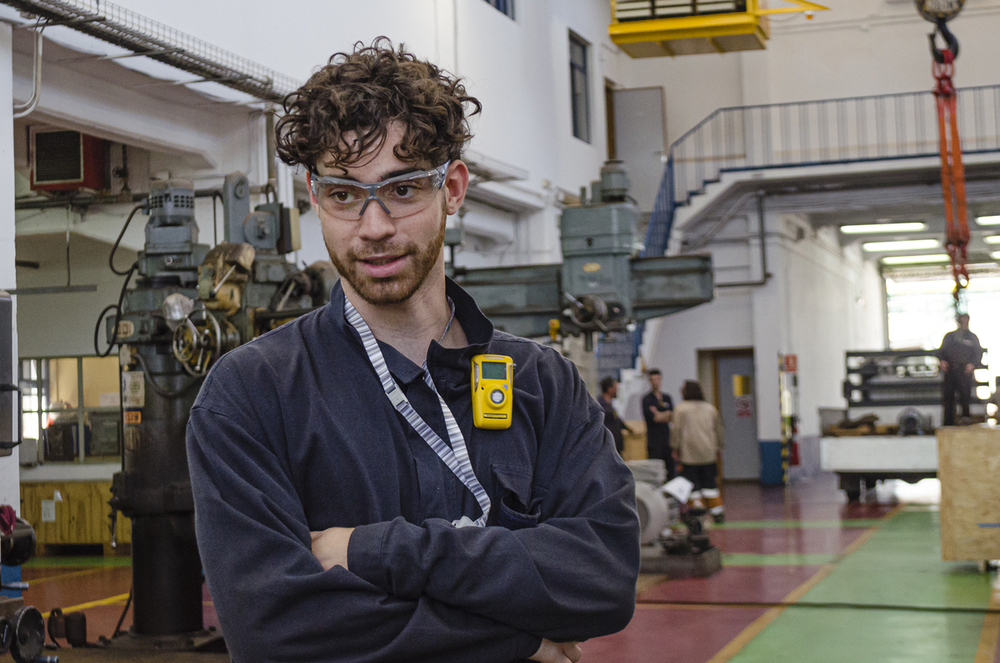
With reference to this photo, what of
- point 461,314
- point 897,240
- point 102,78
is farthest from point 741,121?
point 461,314

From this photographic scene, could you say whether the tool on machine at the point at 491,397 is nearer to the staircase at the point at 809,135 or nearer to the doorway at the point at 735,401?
the staircase at the point at 809,135

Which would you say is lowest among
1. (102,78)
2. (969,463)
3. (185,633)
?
(185,633)

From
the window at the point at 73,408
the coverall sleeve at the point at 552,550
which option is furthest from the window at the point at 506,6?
the coverall sleeve at the point at 552,550

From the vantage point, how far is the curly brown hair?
178 centimetres

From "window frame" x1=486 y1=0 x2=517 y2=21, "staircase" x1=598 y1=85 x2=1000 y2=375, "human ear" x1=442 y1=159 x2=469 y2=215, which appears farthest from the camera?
"staircase" x1=598 y1=85 x2=1000 y2=375

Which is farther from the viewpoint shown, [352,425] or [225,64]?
[225,64]

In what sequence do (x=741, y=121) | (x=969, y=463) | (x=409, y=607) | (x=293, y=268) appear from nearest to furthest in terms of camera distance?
(x=409, y=607) → (x=293, y=268) → (x=969, y=463) → (x=741, y=121)

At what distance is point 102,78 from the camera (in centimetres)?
924

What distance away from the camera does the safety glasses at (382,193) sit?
1797 mm

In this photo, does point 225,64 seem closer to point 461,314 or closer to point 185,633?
point 185,633

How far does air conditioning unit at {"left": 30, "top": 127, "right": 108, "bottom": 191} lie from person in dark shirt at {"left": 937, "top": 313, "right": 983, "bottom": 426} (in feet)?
28.6

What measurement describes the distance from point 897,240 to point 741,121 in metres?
7.71

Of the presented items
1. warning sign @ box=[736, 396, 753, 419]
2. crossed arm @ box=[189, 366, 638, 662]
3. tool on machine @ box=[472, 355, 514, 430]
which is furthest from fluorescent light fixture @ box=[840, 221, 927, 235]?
crossed arm @ box=[189, 366, 638, 662]

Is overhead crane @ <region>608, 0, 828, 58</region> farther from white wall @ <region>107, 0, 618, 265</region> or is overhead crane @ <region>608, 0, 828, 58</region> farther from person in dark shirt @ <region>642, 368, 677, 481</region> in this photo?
person in dark shirt @ <region>642, 368, 677, 481</region>
